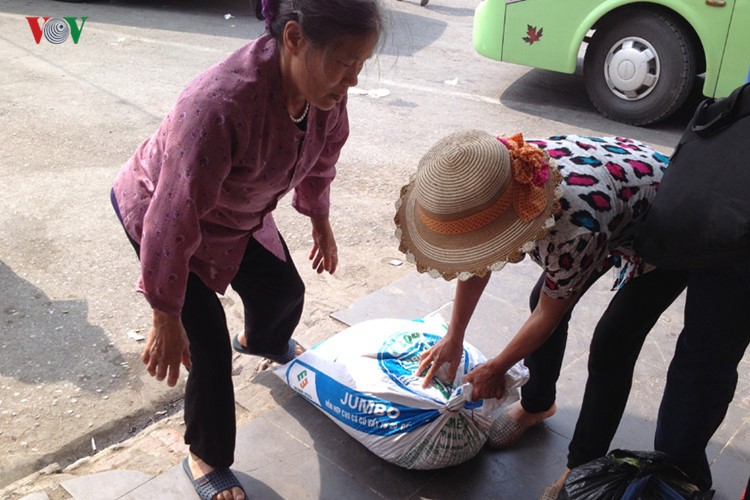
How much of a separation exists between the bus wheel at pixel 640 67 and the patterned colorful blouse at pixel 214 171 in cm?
403

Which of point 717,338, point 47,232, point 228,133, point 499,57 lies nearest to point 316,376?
point 228,133

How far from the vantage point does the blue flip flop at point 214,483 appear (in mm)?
2118

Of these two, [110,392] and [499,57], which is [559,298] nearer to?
[110,392]

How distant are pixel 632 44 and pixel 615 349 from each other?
4.06 meters

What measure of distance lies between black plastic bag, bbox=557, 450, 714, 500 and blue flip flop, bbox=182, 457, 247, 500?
941 mm

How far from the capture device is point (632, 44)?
17.8ft

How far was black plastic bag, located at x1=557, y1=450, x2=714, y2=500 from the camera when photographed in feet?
5.73

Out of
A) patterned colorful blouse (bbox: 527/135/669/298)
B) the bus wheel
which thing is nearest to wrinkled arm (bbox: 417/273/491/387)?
patterned colorful blouse (bbox: 527/135/669/298)

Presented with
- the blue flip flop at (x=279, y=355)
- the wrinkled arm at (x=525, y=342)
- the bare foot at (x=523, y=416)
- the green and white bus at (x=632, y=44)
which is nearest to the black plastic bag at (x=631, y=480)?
the wrinkled arm at (x=525, y=342)

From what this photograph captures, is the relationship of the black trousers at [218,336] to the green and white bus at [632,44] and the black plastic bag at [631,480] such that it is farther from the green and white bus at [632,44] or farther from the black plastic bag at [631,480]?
the green and white bus at [632,44]

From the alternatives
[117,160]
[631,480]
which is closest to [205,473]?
[631,480]

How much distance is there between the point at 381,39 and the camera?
1760 millimetres

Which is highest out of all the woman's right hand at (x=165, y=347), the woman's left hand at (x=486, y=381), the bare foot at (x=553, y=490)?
the woman's right hand at (x=165, y=347)

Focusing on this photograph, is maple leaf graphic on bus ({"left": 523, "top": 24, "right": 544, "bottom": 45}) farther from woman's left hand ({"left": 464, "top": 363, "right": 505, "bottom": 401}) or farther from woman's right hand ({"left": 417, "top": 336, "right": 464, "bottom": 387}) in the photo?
woman's left hand ({"left": 464, "top": 363, "right": 505, "bottom": 401})
